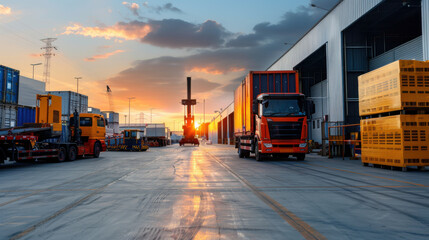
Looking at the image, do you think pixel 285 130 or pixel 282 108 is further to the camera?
pixel 282 108

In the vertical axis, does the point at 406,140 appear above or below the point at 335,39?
below

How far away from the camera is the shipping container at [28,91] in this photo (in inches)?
653

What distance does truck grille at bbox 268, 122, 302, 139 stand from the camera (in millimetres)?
15711

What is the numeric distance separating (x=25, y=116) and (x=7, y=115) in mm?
1345

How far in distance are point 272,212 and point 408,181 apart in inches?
228

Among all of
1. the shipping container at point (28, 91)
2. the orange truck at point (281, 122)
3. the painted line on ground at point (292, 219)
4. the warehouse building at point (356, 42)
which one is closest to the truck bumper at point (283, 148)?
the orange truck at point (281, 122)

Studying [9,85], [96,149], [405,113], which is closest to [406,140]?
[405,113]

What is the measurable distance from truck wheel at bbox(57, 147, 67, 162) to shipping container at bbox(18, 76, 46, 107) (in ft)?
9.81

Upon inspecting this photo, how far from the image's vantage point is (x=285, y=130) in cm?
1577

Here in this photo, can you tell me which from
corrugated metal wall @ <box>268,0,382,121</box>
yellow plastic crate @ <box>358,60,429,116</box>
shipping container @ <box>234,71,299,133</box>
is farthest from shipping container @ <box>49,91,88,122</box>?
yellow plastic crate @ <box>358,60,429,116</box>

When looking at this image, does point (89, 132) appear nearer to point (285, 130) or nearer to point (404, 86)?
point (285, 130)

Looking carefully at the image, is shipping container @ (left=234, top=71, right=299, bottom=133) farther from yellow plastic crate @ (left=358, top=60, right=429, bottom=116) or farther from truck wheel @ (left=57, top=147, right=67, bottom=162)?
truck wheel @ (left=57, top=147, right=67, bottom=162)

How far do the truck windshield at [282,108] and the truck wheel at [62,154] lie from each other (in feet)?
38.6

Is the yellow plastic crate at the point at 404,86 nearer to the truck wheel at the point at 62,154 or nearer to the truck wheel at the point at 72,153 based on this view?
the truck wheel at the point at 62,154
